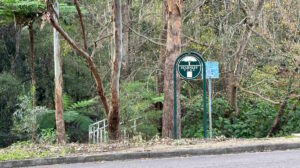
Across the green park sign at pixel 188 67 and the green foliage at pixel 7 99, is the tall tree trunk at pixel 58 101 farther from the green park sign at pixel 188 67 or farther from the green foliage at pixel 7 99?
the green park sign at pixel 188 67

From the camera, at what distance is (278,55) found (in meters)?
20.8

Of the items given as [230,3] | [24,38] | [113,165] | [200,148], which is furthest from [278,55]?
[24,38]

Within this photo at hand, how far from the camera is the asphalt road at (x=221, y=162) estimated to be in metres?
9.05

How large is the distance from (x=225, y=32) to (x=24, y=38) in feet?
52.6

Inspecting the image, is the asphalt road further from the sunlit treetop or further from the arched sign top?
the sunlit treetop

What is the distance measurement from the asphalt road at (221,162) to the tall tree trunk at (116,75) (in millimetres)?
4067

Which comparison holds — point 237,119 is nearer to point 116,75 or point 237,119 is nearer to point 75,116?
point 75,116

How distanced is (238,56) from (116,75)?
8.47 m

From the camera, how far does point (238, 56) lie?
68.1 feet

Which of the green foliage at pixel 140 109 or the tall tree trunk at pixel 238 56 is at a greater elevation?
the tall tree trunk at pixel 238 56

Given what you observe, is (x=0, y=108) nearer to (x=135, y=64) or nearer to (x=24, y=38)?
(x=24, y=38)

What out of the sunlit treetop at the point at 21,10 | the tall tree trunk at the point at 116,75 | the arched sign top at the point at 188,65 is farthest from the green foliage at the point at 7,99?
the arched sign top at the point at 188,65

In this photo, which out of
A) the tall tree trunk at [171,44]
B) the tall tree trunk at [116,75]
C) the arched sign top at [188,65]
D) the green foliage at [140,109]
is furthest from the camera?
the green foliage at [140,109]

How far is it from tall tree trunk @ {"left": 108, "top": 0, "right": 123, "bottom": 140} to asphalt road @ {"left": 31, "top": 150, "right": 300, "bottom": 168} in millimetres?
4067
